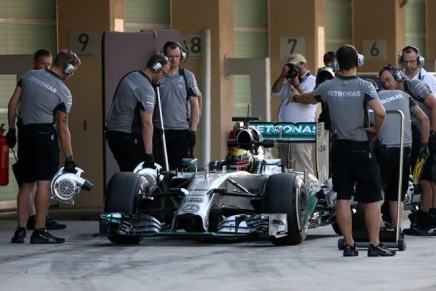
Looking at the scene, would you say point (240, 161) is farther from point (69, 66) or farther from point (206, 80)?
point (206, 80)

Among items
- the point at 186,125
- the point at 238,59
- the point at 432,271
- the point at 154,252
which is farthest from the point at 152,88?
the point at 238,59

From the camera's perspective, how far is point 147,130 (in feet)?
56.3

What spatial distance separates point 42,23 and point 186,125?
5496mm

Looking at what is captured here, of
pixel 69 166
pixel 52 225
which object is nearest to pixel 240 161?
pixel 69 166

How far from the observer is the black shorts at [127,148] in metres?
17.5

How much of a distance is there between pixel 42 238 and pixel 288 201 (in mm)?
2557

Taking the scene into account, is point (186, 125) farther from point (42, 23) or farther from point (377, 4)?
point (377, 4)

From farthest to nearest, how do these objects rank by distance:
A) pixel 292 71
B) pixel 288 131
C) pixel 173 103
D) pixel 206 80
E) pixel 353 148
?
pixel 206 80 → pixel 292 71 → pixel 173 103 → pixel 288 131 → pixel 353 148

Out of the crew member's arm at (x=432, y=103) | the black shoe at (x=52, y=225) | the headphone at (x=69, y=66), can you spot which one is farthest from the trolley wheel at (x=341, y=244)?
the black shoe at (x=52, y=225)

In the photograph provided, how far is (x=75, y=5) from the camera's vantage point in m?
23.0

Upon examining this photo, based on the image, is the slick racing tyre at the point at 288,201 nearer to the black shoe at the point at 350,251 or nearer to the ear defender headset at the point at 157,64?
the black shoe at the point at 350,251

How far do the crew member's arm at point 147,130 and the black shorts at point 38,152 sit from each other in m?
1.05

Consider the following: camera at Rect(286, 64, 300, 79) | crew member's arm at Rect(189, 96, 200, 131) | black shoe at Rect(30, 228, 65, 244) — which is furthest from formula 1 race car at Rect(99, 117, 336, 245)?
camera at Rect(286, 64, 300, 79)

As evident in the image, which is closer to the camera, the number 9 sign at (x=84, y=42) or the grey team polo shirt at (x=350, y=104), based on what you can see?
the grey team polo shirt at (x=350, y=104)
